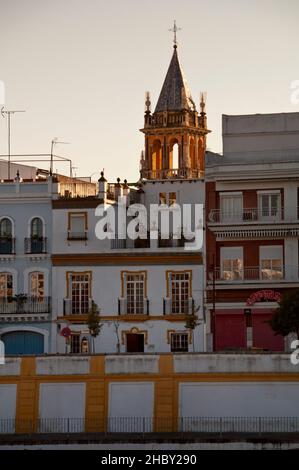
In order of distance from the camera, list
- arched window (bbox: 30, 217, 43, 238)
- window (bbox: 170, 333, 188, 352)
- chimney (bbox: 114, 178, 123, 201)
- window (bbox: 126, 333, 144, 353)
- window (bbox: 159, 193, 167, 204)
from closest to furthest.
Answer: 1. window (bbox: 170, 333, 188, 352)
2. window (bbox: 126, 333, 144, 353)
3. arched window (bbox: 30, 217, 43, 238)
4. chimney (bbox: 114, 178, 123, 201)
5. window (bbox: 159, 193, 167, 204)

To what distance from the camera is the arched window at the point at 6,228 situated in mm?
85938

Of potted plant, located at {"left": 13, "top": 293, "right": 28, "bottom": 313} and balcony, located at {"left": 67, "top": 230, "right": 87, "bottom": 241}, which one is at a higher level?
balcony, located at {"left": 67, "top": 230, "right": 87, "bottom": 241}

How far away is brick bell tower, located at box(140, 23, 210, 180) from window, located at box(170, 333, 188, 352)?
93.5 ft

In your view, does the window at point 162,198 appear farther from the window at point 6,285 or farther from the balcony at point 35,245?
the window at point 6,285

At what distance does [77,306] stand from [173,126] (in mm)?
30341

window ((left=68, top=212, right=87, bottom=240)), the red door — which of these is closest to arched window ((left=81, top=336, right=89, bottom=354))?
window ((left=68, top=212, right=87, bottom=240))

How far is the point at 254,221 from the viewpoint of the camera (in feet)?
269

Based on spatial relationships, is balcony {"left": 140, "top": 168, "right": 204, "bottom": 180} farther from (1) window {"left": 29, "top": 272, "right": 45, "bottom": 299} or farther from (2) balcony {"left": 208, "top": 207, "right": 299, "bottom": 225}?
(2) balcony {"left": 208, "top": 207, "right": 299, "bottom": 225}

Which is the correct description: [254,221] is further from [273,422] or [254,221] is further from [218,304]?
[273,422]

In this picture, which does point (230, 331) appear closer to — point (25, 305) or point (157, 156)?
point (25, 305)

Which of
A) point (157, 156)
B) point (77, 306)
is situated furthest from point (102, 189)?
point (157, 156)

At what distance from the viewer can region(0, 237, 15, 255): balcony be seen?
280 ft

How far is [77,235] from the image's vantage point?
84938 mm

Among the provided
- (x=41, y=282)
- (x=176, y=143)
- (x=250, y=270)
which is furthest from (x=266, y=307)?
(x=176, y=143)
